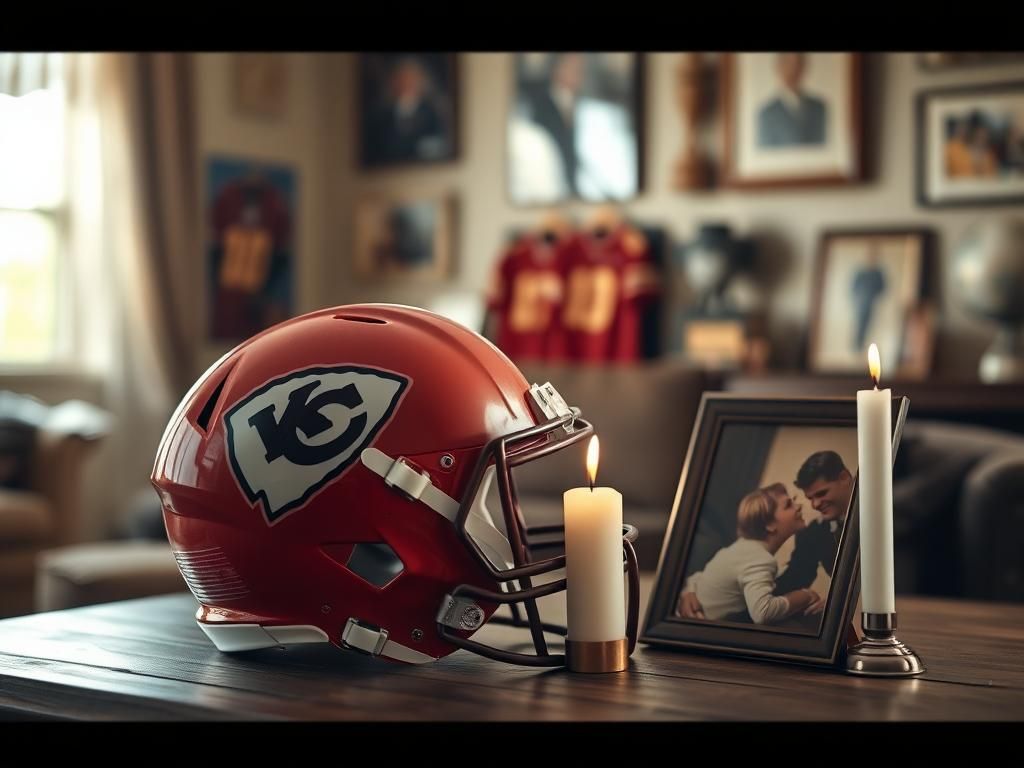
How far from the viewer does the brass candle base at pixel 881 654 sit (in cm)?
96

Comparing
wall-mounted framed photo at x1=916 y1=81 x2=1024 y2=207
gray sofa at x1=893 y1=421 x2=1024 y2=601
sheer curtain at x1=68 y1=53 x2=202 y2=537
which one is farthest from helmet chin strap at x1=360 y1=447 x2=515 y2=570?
sheer curtain at x1=68 y1=53 x2=202 y2=537

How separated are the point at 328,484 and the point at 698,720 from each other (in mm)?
347

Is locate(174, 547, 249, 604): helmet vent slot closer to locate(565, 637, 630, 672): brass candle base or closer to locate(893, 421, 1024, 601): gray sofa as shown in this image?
locate(565, 637, 630, 672): brass candle base

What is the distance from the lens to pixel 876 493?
95 cm

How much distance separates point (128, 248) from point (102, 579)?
227 cm

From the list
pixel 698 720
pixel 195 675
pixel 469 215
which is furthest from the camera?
pixel 469 215

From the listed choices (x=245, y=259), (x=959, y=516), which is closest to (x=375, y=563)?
(x=959, y=516)

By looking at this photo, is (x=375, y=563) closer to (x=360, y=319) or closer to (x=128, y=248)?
(x=360, y=319)

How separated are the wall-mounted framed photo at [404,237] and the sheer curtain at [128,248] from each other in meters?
0.88

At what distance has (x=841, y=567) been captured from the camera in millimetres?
1005

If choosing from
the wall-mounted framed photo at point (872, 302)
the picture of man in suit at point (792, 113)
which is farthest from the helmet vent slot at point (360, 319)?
→ the picture of man in suit at point (792, 113)

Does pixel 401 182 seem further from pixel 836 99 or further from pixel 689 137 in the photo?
pixel 836 99

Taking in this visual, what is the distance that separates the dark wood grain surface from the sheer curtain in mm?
3614

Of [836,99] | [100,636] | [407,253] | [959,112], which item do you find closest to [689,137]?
[836,99]
